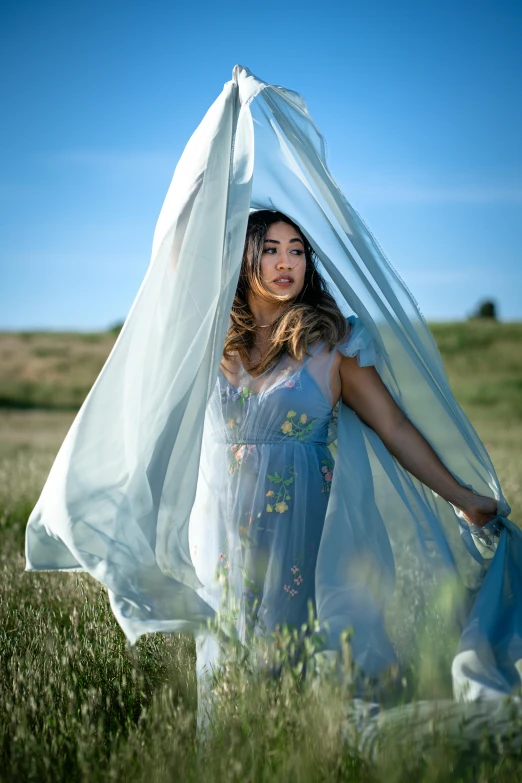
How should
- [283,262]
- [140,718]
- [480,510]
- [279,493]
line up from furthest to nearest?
[283,262] < [480,510] < [279,493] < [140,718]

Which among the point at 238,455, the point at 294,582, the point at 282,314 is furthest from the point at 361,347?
the point at 294,582

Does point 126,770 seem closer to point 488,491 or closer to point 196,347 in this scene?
point 196,347

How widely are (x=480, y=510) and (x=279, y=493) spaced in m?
0.85

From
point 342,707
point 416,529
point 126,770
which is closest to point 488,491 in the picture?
point 416,529

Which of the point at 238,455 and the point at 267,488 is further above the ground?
the point at 238,455

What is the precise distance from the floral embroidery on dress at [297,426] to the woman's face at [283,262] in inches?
21.5

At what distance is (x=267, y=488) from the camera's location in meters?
3.41

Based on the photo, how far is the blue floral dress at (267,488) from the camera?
3.31 meters

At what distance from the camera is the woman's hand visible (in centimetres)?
351

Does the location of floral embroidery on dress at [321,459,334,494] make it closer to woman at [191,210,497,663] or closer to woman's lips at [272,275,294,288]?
woman at [191,210,497,663]

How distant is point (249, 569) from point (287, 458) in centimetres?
47

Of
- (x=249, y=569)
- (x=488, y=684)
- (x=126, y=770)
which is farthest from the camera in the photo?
(x=249, y=569)

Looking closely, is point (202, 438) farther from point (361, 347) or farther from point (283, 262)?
point (283, 262)

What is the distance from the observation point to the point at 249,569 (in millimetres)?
3350
